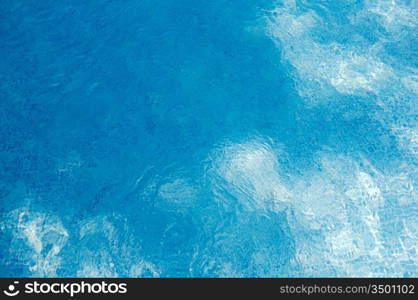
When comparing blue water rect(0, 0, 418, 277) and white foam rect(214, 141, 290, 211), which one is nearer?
blue water rect(0, 0, 418, 277)

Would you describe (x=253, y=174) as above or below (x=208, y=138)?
below

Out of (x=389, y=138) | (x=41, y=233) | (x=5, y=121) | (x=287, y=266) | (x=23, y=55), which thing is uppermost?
(x=23, y=55)

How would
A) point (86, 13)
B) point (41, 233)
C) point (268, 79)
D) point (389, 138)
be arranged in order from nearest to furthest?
point (41, 233) → point (389, 138) → point (268, 79) → point (86, 13)

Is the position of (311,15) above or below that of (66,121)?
above

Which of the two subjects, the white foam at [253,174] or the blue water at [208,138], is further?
the white foam at [253,174]

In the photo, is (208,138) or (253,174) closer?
(253,174)

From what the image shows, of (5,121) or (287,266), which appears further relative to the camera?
(5,121)

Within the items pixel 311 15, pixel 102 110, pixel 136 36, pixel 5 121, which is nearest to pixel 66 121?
pixel 102 110

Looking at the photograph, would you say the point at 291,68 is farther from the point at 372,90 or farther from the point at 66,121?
the point at 66,121
